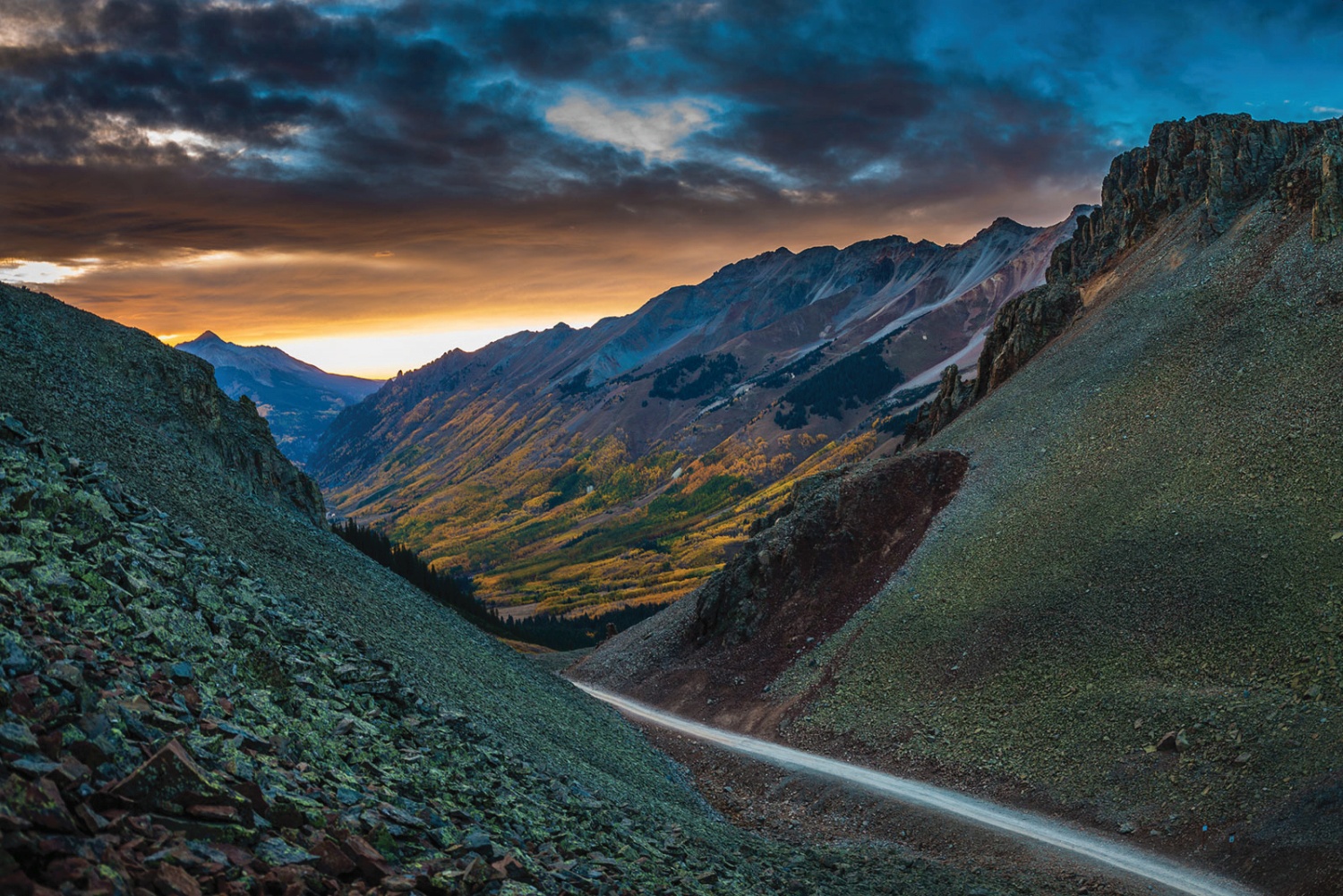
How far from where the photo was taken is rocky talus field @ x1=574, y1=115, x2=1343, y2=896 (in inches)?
1480

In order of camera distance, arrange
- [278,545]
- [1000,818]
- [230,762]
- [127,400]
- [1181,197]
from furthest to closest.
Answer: [1181,197], [127,400], [278,545], [1000,818], [230,762]

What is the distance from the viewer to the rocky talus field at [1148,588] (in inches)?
1480

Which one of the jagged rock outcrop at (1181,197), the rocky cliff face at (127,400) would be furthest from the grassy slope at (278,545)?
the jagged rock outcrop at (1181,197)

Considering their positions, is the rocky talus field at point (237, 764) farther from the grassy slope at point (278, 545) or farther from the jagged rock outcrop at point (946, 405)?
the jagged rock outcrop at point (946, 405)

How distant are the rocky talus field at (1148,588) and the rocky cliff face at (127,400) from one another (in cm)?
4088

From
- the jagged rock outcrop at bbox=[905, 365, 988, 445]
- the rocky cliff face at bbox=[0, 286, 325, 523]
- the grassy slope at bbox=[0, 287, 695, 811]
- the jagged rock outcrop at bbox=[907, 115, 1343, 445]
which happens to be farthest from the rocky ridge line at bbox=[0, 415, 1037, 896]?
the jagged rock outcrop at bbox=[907, 115, 1343, 445]

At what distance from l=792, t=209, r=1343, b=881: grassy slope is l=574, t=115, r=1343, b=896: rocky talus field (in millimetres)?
162

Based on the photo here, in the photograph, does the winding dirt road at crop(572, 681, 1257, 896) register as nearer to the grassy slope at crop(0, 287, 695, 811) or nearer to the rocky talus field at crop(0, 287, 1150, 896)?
the rocky talus field at crop(0, 287, 1150, 896)

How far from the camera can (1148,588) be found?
165 feet

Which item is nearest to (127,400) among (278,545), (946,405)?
(278,545)

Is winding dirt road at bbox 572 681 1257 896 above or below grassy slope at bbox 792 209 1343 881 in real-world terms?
below

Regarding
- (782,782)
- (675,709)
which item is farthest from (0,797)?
(675,709)

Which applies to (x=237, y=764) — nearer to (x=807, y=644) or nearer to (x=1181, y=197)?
(x=807, y=644)

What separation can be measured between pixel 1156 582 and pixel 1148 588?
62cm
